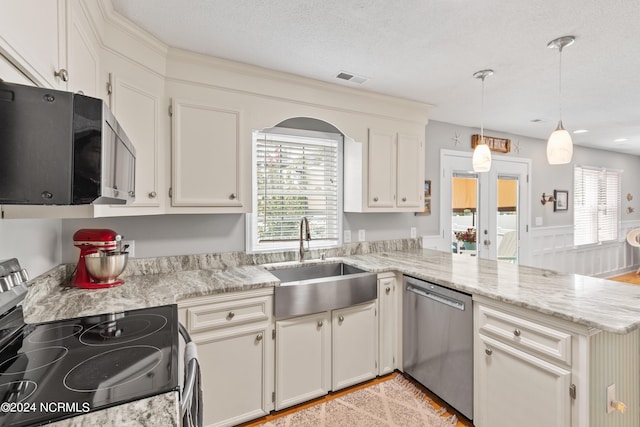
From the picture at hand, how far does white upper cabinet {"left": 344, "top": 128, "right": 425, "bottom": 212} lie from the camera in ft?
9.32

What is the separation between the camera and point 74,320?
1.31m

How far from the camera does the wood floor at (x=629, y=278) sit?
555 cm

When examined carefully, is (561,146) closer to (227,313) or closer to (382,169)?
(382,169)

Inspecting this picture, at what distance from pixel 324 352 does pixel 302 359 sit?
172 millimetres

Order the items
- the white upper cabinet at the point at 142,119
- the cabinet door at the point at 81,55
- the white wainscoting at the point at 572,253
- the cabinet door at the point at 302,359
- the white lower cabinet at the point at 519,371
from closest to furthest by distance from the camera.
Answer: the cabinet door at the point at 81,55 < the white lower cabinet at the point at 519,371 < the white upper cabinet at the point at 142,119 < the cabinet door at the point at 302,359 < the white wainscoting at the point at 572,253

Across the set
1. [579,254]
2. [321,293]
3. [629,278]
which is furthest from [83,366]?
[629,278]

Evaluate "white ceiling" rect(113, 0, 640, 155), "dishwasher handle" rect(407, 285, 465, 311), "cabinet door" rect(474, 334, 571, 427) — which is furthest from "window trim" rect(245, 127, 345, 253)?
"cabinet door" rect(474, 334, 571, 427)

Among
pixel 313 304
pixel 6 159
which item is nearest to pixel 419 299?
pixel 313 304

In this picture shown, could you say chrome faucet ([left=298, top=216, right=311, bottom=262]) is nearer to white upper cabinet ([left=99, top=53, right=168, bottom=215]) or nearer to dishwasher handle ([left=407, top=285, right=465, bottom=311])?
dishwasher handle ([left=407, top=285, right=465, bottom=311])

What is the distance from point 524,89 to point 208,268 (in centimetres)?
308

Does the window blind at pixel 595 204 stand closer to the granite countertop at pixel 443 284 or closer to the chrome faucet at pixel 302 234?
the granite countertop at pixel 443 284

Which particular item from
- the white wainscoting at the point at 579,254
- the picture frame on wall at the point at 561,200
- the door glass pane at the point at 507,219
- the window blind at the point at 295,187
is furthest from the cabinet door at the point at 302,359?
the picture frame on wall at the point at 561,200

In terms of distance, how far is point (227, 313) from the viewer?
1.89 m

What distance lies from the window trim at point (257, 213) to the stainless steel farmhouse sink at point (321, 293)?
0.96ft
